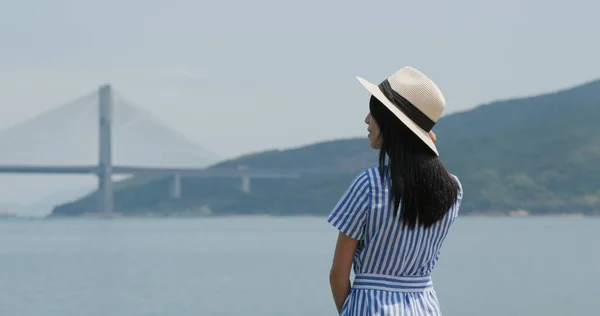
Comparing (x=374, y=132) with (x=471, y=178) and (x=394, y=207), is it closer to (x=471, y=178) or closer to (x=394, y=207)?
(x=394, y=207)

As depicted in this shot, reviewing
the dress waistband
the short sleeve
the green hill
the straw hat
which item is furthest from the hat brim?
the green hill

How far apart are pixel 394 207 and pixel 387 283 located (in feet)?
0.43

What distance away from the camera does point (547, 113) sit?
349 feet

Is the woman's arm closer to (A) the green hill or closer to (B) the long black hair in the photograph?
(B) the long black hair

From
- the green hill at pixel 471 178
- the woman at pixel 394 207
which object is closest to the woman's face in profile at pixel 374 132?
the woman at pixel 394 207

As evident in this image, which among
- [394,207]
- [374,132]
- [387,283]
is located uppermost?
[374,132]

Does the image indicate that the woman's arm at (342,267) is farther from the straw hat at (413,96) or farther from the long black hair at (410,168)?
the straw hat at (413,96)

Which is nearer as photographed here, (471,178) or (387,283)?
(387,283)

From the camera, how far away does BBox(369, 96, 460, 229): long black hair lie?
213 centimetres

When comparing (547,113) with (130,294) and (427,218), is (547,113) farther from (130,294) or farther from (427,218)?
(427,218)

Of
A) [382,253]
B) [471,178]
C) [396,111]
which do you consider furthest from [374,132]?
[471,178]

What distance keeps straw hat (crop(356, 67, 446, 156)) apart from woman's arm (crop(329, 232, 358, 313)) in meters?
0.20

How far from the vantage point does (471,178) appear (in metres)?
85.6

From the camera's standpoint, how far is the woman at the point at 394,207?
2.12 meters
